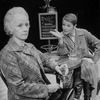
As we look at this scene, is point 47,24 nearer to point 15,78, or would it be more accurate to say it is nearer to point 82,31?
point 82,31

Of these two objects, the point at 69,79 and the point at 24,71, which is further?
the point at 69,79

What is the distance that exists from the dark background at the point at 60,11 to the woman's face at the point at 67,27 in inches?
1.1

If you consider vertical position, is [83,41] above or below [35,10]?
below

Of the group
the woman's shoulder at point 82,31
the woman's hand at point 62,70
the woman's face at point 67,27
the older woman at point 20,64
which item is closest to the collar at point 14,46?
the older woman at point 20,64

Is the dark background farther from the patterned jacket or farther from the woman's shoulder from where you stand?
the patterned jacket

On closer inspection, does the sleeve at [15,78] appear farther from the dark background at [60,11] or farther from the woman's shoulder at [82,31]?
the woman's shoulder at [82,31]

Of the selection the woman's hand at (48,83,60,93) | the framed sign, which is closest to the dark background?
the framed sign

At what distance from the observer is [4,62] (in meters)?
0.72

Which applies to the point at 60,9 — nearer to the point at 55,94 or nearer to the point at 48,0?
the point at 48,0

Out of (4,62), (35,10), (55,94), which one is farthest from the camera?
(35,10)

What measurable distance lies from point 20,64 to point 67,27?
1.31 feet

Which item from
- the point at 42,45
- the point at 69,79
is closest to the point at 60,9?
the point at 42,45

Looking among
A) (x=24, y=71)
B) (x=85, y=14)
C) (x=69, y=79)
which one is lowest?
(x=69, y=79)

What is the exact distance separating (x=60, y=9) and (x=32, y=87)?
1.51 feet
